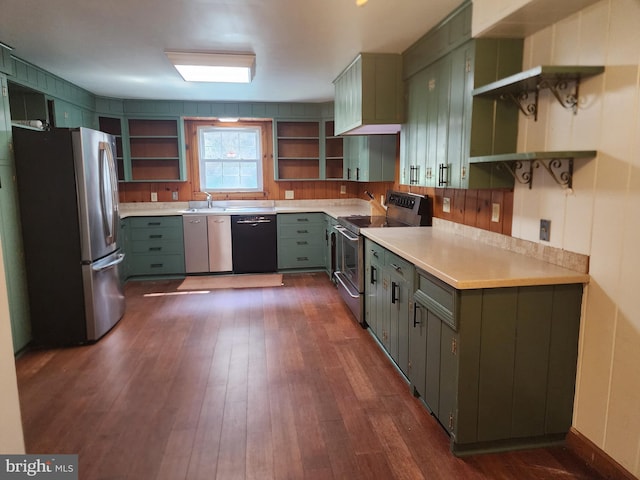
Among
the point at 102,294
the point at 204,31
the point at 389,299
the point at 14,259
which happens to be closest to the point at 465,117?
the point at 389,299

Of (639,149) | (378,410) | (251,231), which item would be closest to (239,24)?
(639,149)

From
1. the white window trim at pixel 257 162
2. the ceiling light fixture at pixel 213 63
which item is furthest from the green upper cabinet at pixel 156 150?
the ceiling light fixture at pixel 213 63

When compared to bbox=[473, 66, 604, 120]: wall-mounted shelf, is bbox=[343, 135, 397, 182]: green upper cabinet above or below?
below

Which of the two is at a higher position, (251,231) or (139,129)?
(139,129)

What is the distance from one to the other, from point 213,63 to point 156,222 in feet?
8.78

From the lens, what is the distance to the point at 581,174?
198cm

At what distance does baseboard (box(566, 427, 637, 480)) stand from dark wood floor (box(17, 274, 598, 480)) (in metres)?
0.05

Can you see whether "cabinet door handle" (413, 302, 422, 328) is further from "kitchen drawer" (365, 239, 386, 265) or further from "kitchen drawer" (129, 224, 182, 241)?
"kitchen drawer" (129, 224, 182, 241)

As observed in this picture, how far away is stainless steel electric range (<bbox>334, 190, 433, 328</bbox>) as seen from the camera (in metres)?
3.73

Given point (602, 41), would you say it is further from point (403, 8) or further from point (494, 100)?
point (403, 8)

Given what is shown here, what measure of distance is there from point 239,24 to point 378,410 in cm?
259

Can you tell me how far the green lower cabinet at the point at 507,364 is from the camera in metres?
1.97

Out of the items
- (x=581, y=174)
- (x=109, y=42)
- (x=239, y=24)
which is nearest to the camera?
(x=581, y=174)

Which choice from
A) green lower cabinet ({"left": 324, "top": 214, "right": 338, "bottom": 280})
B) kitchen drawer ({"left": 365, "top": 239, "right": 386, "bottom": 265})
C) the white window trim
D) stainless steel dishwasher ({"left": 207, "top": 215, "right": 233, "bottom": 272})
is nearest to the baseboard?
kitchen drawer ({"left": 365, "top": 239, "right": 386, "bottom": 265})
